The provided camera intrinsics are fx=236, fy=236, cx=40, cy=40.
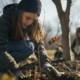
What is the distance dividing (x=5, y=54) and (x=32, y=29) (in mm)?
581

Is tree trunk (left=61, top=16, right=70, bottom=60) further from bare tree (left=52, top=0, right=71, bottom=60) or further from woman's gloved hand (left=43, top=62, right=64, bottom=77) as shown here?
woman's gloved hand (left=43, top=62, right=64, bottom=77)

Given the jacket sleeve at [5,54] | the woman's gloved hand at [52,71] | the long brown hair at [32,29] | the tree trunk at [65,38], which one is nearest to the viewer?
the jacket sleeve at [5,54]

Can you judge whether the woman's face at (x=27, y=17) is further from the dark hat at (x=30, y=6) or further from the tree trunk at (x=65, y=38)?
the tree trunk at (x=65, y=38)

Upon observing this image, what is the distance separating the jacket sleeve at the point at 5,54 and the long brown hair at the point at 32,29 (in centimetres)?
10

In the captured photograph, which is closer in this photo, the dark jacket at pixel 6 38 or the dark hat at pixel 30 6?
the dark jacket at pixel 6 38

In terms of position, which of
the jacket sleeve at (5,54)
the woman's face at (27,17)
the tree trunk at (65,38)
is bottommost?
the tree trunk at (65,38)

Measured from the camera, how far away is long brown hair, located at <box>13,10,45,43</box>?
2380 millimetres

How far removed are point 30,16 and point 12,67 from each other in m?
0.56

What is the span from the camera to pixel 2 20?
2365 mm

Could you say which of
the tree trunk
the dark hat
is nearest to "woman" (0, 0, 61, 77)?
the dark hat

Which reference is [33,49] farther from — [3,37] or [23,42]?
[3,37]

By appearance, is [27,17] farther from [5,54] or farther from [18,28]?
[5,54]

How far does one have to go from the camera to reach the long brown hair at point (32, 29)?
93.7 inches

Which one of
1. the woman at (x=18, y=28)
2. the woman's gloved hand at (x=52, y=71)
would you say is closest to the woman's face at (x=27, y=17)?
the woman at (x=18, y=28)
